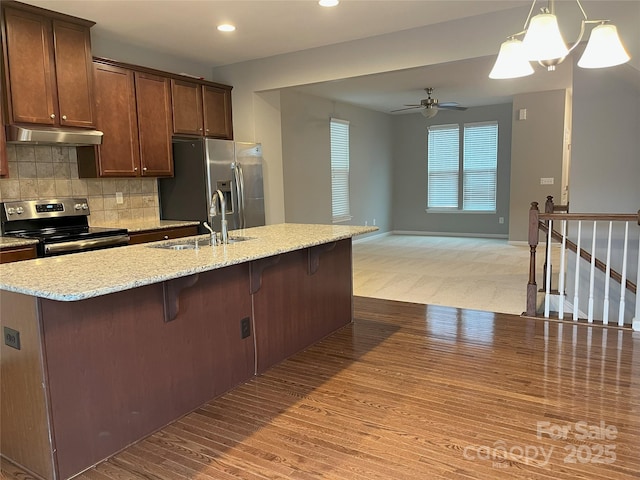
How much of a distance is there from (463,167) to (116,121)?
23.2ft

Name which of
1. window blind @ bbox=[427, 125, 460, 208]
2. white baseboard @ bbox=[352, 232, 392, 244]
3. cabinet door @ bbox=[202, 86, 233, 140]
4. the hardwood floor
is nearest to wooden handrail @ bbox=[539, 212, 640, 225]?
the hardwood floor

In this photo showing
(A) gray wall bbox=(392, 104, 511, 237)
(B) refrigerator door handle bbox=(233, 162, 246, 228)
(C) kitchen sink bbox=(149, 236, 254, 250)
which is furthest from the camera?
(A) gray wall bbox=(392, 104, 511, 237)

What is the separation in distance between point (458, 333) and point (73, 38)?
153 inches

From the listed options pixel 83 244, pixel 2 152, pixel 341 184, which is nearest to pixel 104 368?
pixel 83 244

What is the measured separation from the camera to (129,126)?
432 centimetres

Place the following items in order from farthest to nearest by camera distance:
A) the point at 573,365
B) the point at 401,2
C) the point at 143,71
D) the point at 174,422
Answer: the point at 143,71, the point at 401,2, the point at 573,365, the point at 174,422

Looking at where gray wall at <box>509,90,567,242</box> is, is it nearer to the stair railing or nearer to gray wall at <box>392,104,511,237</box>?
gray wall at <box>392,104,511,237</box>

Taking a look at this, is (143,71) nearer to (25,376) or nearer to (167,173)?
(167,173)

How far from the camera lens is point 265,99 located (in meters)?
5.45

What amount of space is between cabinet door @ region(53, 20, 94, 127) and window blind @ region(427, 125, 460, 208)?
7.22m

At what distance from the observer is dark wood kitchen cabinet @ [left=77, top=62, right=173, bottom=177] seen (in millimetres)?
4102

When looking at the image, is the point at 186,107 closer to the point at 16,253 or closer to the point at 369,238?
the point at 16,253

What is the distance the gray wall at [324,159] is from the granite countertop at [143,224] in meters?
2.46

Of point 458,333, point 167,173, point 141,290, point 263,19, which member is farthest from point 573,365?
point 167,173
